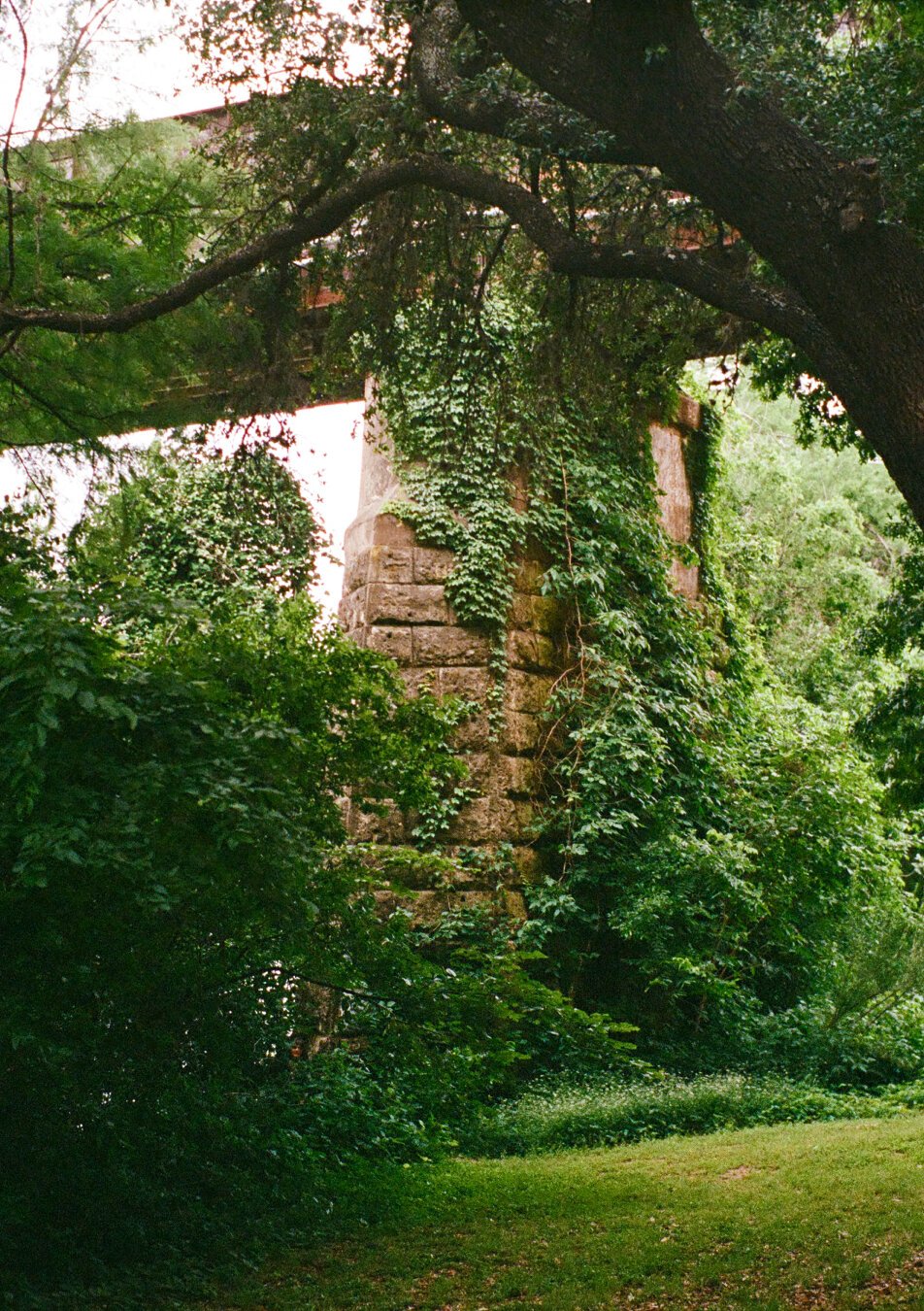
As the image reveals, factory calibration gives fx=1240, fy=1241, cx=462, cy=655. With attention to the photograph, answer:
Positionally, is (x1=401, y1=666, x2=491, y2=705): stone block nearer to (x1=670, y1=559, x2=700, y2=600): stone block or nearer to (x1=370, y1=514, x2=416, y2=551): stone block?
(x1=370, y1=514, x2=416, y2=551): stone block

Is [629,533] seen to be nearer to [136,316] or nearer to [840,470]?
[136,316]

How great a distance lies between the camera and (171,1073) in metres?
5.20

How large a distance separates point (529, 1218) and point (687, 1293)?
1.30 meters

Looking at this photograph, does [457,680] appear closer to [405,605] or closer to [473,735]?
[473,735]

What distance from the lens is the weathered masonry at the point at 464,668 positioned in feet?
32.9

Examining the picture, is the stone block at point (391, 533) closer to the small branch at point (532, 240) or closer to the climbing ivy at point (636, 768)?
the climbing ivy at point (636, 768)

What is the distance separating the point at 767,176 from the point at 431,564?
596cm

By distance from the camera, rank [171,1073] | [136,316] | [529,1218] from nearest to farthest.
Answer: [171,1073] < [529,1218] < [136,316]

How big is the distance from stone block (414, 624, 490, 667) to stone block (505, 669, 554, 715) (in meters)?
0.34

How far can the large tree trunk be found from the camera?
455cm

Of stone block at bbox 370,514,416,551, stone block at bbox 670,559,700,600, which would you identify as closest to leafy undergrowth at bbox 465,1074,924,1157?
stone block at bbox 370,514,416,551

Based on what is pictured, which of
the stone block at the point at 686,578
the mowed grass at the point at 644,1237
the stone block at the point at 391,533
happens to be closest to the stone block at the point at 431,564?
the stone block at the point at 391,533

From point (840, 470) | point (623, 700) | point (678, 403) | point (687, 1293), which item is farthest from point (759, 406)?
point (687, 1293)

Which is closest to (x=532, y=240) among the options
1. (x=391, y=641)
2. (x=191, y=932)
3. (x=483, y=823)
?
(x=191, y=932)
